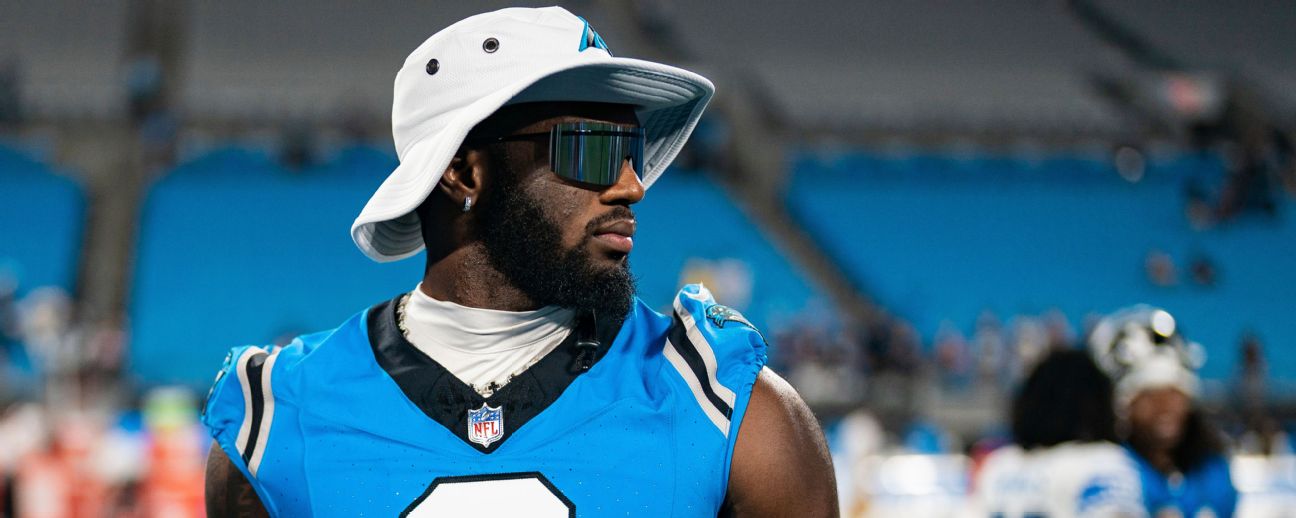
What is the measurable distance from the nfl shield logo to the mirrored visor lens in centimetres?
34

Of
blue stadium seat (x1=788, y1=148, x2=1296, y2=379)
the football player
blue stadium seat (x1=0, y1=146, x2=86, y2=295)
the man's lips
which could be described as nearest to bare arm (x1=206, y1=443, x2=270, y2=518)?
the football player

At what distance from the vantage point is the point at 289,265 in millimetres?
20609

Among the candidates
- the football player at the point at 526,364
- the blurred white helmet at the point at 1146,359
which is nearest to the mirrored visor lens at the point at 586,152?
the football player at the point at 526,364

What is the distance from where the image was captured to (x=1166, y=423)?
4688 millimetres

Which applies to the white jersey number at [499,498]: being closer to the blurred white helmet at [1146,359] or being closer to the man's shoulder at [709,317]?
the man's shoulder at [709,317]

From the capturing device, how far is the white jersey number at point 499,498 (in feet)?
6.71

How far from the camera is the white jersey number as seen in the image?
2045 mm

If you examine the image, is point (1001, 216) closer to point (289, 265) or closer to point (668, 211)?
point (668, 211)

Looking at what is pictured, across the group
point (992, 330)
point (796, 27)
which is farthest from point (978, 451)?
point (796, 27)

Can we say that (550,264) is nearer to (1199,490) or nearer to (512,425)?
(512,425)

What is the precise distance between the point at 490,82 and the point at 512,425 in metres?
0.47

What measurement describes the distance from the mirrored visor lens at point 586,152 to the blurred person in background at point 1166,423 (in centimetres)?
305

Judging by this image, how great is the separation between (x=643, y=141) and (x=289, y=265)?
19044mm

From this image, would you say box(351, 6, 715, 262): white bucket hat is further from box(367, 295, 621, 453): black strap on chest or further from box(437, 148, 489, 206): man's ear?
box(367, 295, 621, 453): black strap on chest
